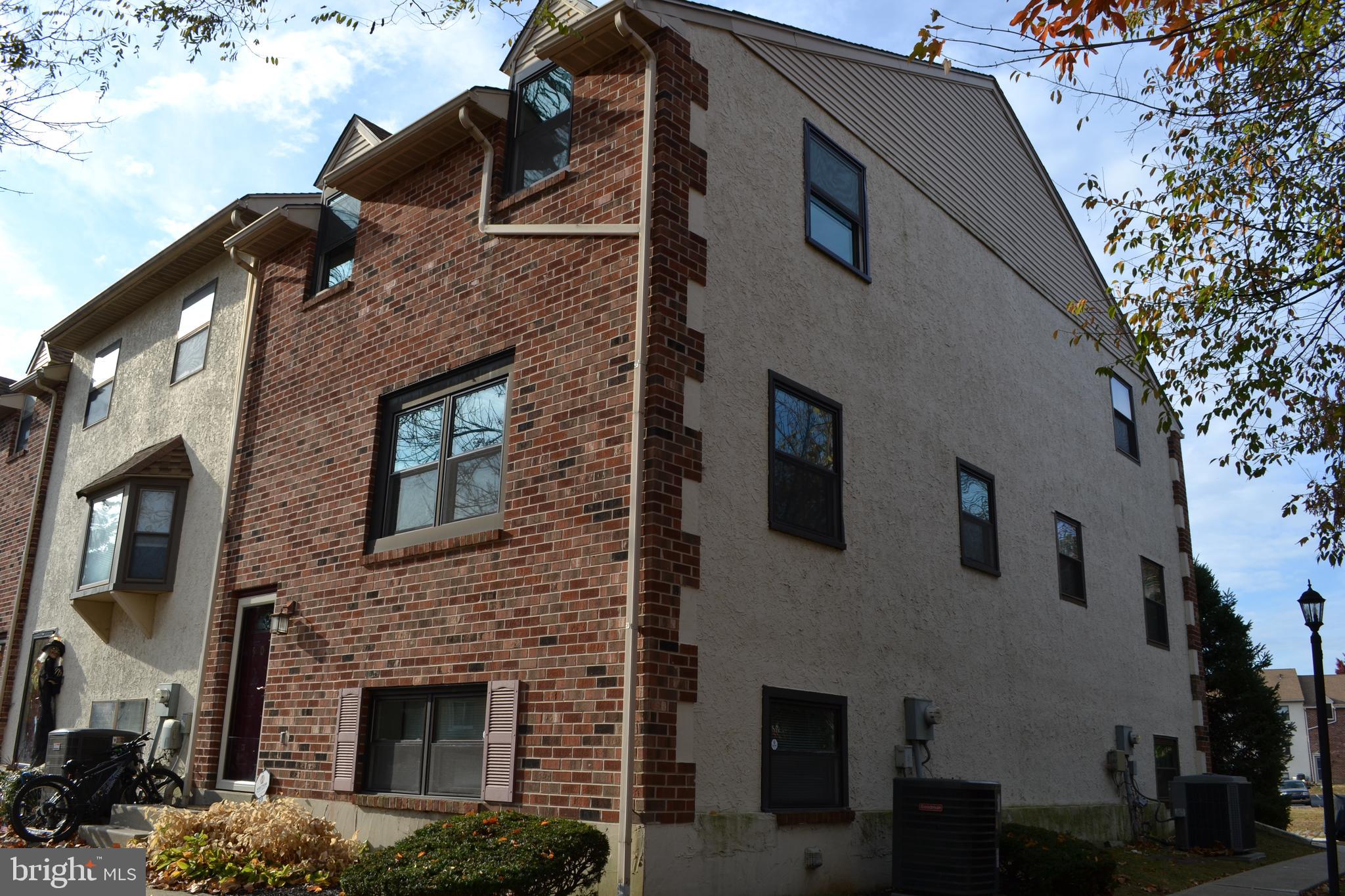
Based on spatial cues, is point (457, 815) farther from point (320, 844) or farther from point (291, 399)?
point (291, 399)

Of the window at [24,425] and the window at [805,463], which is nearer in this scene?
the window at [805,463]

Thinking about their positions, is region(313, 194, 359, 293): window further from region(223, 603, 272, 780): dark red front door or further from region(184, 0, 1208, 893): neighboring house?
region(223, 603, 272, 780): dark red front door

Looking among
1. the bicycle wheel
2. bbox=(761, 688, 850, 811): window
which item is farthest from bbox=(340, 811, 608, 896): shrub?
the bicycle wheel

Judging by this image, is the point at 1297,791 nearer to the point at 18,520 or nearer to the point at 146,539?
the point at 146,539

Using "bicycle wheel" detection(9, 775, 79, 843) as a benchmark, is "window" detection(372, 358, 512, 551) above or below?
above

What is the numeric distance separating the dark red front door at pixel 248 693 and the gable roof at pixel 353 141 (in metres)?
5.27

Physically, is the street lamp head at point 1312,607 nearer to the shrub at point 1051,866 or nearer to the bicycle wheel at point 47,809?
the shrub at point 1051,866

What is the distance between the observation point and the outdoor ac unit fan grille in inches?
356

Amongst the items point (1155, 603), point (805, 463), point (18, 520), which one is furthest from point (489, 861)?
point (18, 520)

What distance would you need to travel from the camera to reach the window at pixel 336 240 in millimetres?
13047

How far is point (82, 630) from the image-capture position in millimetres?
15891

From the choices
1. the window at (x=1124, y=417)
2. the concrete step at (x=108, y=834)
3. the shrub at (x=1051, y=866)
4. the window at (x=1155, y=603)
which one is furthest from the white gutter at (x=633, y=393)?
the window at (x=1155, y=603)

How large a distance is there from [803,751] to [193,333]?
11.0 metres

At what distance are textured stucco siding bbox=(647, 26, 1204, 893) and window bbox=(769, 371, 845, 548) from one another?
0.57ft
